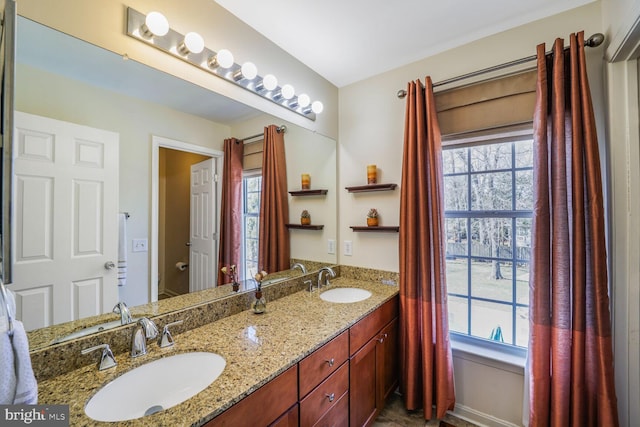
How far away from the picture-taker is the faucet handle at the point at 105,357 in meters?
0.95

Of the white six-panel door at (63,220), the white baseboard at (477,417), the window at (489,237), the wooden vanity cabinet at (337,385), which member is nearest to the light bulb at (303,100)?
the window at (489,237)

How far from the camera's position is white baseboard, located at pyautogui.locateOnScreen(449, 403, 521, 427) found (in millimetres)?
1666

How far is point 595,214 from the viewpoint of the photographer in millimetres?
1283

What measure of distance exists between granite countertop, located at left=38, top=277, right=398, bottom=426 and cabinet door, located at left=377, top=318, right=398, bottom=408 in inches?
10.1

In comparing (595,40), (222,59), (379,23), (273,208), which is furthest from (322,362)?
(595,40)

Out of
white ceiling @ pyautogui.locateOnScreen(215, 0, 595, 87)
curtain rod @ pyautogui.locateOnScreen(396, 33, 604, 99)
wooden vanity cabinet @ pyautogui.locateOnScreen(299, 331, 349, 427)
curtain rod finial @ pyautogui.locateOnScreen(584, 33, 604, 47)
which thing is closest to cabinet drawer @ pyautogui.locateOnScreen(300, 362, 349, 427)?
wooden vanity cabinet @ pyautogui.locateOnScreen(299, 331, 349, 427)

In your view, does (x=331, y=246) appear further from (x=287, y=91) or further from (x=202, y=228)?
(x=287, y=91)

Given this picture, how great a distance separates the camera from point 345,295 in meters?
1.95

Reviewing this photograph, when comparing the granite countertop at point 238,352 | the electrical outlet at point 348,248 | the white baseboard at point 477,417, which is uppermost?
the electrical outlet at point 348,248

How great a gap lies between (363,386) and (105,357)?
125 cm

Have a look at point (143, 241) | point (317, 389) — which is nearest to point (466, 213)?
point (317, 389)

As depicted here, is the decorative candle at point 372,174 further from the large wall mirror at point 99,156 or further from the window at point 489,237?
the large wall mirror at point 99,156

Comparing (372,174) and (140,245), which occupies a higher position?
(372,174)

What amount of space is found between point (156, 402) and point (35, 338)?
1.49 feet
